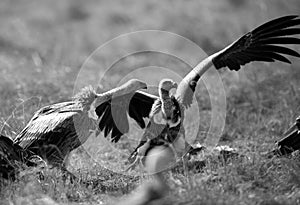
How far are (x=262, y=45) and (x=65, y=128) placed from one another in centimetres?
236

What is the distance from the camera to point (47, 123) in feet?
21.2

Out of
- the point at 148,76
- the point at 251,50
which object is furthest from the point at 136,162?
the point at 148,76

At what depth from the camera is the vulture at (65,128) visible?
642cm

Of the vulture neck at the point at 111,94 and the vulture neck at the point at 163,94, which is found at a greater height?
the vulture neck at the point at 111,94

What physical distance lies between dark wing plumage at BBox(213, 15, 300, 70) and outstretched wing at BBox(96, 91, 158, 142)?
911mm

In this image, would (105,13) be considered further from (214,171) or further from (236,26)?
(214,171)

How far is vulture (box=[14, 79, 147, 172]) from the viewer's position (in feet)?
21.1

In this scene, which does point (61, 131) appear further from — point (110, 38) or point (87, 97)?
point (110, 38)

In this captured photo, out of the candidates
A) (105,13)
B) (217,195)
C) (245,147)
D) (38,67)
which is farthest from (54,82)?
(105,13)

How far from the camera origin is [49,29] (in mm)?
→ 15523

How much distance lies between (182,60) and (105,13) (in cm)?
546

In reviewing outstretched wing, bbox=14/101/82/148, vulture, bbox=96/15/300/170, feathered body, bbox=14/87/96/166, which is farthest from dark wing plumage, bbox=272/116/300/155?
outstretched wing, bbox=14/101/82/148

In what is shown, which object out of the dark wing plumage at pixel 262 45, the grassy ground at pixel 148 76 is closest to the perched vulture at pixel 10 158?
the grassy ground at pixel 148 76

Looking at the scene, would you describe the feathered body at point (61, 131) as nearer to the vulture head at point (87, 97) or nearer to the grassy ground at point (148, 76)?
the vulture head at point (87, 97)
